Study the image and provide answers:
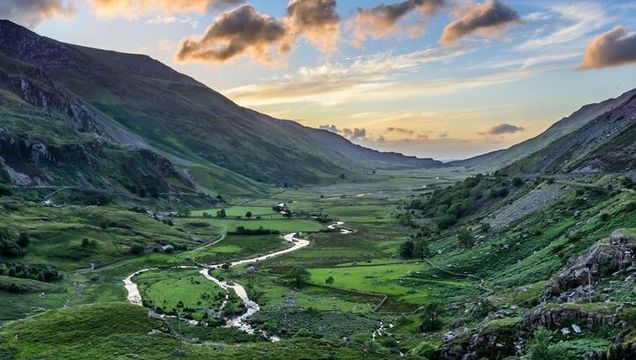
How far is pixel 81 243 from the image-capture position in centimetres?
16300

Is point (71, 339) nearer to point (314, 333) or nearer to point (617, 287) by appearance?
point (314, 333)

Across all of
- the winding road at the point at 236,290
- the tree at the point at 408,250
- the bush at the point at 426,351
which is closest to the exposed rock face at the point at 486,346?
the bush at the point at 426,351

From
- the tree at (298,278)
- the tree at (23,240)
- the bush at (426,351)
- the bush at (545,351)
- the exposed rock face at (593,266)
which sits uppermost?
the tree at (23,240)

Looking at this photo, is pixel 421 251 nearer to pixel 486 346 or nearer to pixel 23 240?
pixel 486 346

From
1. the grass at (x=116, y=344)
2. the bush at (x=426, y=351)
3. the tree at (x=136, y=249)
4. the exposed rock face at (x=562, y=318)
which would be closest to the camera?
the exposed rock face at (x=562, y=318)

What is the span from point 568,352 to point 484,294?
42674mm

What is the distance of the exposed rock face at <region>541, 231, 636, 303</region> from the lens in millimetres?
62688

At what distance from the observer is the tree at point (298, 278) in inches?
4901

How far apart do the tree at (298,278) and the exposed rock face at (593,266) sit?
2559 inches

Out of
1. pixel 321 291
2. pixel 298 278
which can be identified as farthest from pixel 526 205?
pixel 298 278

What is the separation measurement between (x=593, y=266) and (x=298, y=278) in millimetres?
71683

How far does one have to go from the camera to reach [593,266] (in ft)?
214

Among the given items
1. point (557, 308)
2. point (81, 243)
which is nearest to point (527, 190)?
point (557, 308)

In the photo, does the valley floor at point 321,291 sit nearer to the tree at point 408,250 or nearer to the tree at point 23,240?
the tree at point 408,250
